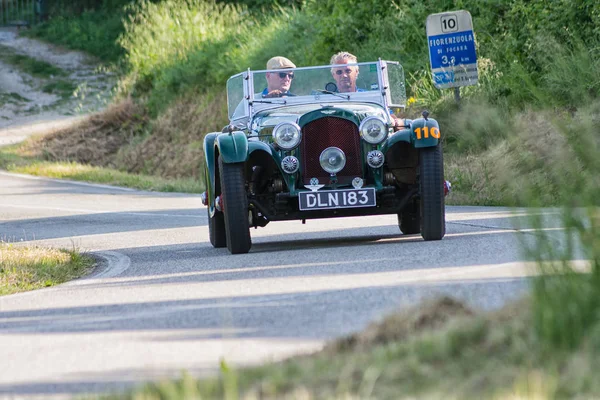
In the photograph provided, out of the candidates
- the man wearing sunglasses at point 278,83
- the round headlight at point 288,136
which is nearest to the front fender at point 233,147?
the round headlight at point 288,136

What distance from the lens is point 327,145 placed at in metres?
11.1

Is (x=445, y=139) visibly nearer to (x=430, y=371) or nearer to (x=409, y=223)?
(x=409, y=223)

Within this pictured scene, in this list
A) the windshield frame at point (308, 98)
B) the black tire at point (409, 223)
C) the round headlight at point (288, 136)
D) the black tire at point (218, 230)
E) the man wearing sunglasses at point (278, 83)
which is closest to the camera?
the round headlight at point (288, 136)

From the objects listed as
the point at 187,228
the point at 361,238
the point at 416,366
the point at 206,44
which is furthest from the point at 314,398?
the point at 206,44

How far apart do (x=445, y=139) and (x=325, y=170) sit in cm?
969

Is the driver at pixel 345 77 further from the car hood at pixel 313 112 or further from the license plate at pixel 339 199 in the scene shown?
the license plate at pixel 339 199

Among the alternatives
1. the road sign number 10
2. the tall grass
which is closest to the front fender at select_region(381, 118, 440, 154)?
the tall grass

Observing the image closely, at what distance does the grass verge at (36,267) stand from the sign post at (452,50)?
31.2ft

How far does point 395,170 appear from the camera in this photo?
11188mm

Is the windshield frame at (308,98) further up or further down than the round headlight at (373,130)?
further up

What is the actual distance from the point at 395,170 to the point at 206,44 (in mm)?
25739

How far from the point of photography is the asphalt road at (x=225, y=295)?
5504mm

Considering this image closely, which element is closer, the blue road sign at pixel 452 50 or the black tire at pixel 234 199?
the black tire at pixel 234 199

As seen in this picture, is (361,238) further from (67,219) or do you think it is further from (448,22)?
(448,22)
